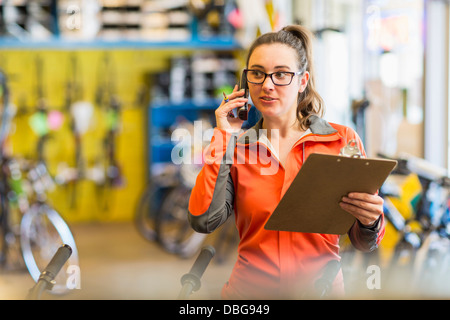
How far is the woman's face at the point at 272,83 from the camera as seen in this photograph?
50.0 inches

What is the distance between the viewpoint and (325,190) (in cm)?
116

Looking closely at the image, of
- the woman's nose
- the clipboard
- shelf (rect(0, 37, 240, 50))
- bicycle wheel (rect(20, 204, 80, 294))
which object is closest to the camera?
the clipboard

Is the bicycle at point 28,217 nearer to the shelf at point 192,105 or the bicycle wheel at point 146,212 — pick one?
the bicycle wheel at point 146,212

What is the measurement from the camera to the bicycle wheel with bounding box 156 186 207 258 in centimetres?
515

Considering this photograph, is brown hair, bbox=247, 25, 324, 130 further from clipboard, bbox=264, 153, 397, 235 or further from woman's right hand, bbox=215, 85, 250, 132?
clipboard, bbox=264, 153, 397, 235

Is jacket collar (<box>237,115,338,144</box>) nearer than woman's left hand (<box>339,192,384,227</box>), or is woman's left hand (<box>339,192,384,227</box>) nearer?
woman's left hand (<box>339,192,384,227</box>)

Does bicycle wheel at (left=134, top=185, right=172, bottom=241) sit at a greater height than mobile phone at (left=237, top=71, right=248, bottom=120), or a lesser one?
lesser

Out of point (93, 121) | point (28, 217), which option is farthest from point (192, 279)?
point (93, 121)

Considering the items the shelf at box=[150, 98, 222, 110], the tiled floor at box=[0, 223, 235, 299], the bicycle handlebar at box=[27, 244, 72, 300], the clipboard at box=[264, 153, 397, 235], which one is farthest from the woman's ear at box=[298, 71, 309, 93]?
the shelf at box=[150, 98, 222, 110]

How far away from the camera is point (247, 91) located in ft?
4.41

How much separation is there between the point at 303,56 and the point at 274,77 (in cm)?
11
